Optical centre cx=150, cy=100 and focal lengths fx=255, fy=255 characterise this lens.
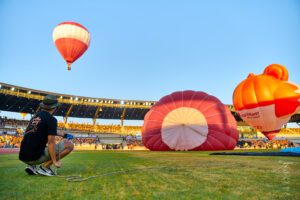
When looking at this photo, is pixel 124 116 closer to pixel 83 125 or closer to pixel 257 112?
pixel 83 125

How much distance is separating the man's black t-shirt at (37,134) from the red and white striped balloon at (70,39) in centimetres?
2111

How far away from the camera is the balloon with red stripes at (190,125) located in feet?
68.5

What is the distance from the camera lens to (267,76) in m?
19.7

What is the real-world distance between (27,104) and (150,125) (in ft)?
118

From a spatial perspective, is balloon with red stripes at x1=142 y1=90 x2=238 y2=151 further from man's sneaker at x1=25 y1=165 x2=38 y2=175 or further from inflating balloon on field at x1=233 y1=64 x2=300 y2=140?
man's sneaker at x1=25 y1=165 x2=38 y2=175

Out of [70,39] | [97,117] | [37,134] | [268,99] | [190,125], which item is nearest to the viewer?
[37,134]

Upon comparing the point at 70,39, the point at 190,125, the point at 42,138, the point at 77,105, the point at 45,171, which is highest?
the point at 70,39

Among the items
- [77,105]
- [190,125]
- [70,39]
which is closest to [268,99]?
[190,125]

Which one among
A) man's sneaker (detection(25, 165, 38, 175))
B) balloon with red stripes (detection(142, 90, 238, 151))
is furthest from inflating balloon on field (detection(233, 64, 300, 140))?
man's sneaker (detection(25, 165, 38, 175))

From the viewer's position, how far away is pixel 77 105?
53.9 meters

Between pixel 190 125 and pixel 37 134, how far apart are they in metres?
17.4

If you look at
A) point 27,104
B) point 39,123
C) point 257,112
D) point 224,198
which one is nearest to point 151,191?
point 224,198

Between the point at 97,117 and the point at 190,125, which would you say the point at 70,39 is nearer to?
the point at 190,125

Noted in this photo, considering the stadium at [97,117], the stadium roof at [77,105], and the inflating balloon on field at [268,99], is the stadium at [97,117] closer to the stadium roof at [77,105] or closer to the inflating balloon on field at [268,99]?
the stadium roof at [77,105]
